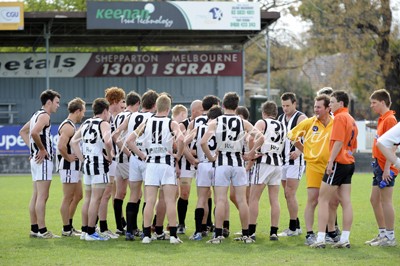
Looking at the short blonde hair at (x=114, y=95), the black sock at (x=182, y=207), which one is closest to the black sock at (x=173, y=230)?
the black sock at (x=182, y=207)

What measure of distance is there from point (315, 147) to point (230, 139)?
119 centimetres

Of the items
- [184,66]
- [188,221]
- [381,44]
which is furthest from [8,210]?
[381,44]

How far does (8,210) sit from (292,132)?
24.3ft

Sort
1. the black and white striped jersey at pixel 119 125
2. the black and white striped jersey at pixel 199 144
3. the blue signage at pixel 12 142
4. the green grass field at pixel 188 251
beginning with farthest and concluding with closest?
the blue signage at pixel 12 142 → the black and white striped jersey at pixel 119 125 → the black and white striped jersey at pixel 199 144 → the green grass field at pixel 188 251

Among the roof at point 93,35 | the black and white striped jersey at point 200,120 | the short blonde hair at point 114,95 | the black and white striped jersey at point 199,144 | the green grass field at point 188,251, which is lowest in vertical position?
the green grass field at point 188,251

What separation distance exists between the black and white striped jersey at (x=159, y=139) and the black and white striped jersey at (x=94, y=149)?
2.53ft

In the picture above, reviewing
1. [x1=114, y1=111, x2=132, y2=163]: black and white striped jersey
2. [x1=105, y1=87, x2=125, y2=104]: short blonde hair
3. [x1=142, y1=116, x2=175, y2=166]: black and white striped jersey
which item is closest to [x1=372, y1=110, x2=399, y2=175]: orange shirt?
[x1=142, y1=116, x2=175, y2=166]: black and white striped jersey

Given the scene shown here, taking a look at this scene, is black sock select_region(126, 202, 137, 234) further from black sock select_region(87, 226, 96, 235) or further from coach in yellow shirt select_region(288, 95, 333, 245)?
coach in yellow shirt select_region(288, 95, 333, 245)

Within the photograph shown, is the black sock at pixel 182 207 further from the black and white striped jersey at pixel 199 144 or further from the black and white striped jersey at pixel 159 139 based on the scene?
the black and white striped jersey at pixel 159 139

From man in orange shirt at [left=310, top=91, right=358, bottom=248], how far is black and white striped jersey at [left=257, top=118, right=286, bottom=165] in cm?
126

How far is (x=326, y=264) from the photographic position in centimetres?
976

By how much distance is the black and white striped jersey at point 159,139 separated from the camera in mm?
11695

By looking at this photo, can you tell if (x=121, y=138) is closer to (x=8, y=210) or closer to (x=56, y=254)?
(x=56, y=254)

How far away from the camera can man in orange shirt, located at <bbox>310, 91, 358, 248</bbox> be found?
10789 millimetres
